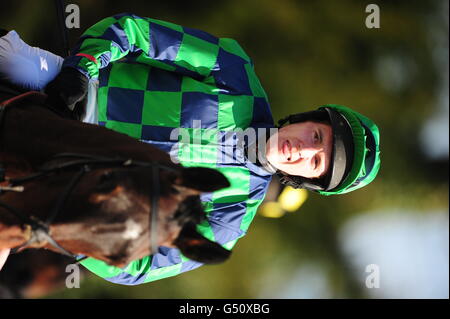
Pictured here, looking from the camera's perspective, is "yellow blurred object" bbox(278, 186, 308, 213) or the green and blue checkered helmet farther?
"yellow blurred object" bbox(278, 186, 308, 213)

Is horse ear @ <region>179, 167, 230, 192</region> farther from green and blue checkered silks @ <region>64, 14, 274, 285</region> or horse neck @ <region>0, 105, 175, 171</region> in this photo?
green and blue checkered silks @ <region>64, 14, 274, 285</region>

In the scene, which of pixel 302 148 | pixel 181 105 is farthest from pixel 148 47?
pixel 302 148

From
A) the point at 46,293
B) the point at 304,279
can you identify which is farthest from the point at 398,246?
the point at 46,293

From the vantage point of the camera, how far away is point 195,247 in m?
0.67

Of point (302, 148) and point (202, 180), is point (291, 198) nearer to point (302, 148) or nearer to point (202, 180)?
point (302, 148)

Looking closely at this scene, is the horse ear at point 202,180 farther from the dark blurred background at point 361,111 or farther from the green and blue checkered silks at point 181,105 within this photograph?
the dark blurred background at point 361,111

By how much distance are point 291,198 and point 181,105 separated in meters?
0.85

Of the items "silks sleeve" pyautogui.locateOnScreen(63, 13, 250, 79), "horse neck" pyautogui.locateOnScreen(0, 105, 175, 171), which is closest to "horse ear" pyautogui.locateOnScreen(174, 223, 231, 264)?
"horse neck" pyautogui.locateOnScreen(0, 105, 175, 171)

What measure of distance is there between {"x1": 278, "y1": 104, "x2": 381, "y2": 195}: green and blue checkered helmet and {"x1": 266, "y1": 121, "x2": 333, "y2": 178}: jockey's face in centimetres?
3

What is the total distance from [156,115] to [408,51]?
1.41m

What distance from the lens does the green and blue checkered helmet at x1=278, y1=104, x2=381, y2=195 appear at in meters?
1.29

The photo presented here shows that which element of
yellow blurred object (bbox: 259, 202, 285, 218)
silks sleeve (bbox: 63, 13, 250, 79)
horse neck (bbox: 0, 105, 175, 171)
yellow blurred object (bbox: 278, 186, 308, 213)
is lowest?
yellow blurred object (bbox: 259, 202, 285, 218)

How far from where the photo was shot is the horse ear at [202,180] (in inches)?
24.3
